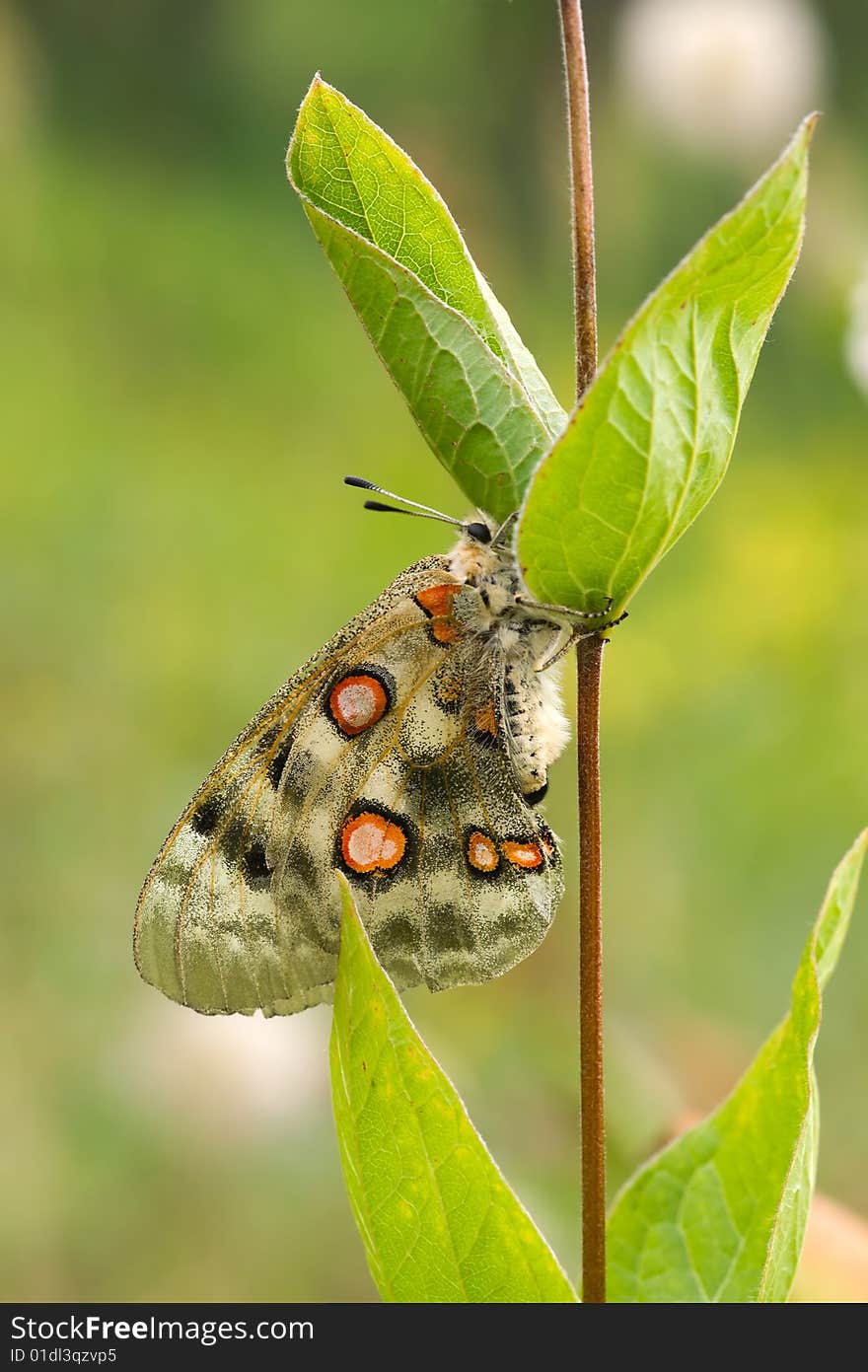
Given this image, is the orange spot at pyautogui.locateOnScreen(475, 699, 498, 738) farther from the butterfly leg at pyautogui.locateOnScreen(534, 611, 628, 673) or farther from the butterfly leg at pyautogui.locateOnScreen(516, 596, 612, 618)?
the butterfly leg at pyautogui.locateOnScreen(516, 596, 612, 618)

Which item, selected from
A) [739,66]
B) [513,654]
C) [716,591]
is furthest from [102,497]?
[513,654]

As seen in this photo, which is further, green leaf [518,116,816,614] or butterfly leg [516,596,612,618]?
butterfly leg [516,596,612,618]

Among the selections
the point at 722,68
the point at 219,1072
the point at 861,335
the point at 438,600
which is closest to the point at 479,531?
the point at 438,600

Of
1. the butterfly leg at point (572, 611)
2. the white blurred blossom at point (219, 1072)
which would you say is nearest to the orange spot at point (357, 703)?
the butterfly leg at point (572, 611)

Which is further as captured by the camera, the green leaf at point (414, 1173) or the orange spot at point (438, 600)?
the orange spot at point (438, 600)

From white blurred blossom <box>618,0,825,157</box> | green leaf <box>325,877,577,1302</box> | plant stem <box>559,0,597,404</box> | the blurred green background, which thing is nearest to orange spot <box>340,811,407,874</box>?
green leaf <box>325,877,577,1302</box>

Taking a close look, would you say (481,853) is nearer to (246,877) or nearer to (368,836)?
(368,836)

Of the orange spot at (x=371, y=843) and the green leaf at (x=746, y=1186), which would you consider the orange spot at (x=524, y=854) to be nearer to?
the orange spot at (x=371, y=843)
